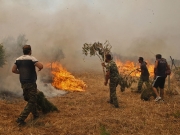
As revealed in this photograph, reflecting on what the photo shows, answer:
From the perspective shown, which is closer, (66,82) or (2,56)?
(66,82)

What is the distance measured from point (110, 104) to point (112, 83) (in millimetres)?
983

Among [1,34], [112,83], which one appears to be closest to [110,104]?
[112,83]

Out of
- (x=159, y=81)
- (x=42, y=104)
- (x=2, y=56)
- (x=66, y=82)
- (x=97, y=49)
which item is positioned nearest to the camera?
(x=42, y=104)

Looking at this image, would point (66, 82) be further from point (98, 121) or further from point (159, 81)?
point (98, 121)

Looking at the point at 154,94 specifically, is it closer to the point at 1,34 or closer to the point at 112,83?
the point at 112,83

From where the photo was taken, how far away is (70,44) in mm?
29984

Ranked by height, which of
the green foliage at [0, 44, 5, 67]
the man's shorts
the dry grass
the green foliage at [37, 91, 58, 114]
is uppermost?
the green foliage at [0, 44, 5, 67]

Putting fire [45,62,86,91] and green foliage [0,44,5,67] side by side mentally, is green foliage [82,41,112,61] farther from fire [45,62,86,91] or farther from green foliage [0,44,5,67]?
green foliage [0,44,5,67]

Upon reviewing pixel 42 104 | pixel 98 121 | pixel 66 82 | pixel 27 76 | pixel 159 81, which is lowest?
pixel 98 121

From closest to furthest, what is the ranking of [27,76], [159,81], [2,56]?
[27,76] → [159,81] → [2,56]

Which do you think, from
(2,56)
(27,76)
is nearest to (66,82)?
(2,56)

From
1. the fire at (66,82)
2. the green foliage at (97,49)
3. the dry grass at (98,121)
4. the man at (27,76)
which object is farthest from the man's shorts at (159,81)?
the green foliage at (97,49)

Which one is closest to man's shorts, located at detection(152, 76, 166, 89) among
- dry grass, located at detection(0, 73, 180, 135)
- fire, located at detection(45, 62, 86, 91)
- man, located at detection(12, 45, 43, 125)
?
dry grass, located at detection(0, 73, 180, 135)

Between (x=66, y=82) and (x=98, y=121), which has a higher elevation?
(x=66, y=82)
